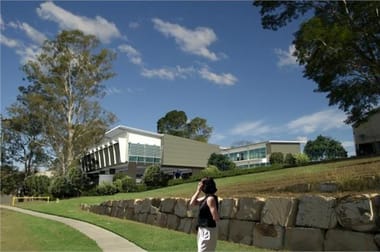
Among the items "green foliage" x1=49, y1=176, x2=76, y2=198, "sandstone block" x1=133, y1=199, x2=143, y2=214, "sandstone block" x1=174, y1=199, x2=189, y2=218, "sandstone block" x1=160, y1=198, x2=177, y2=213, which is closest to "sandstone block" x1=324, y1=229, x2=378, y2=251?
"sandstone block" x1=174, y1=199, x2=189, y2=218

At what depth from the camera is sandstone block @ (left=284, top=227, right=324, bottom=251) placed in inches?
295

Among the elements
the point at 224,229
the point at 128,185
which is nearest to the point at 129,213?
the point at 224,229

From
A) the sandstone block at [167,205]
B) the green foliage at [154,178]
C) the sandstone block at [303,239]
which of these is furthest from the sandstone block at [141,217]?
the green foliage at [154,178]

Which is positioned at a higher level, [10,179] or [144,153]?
[144,153]

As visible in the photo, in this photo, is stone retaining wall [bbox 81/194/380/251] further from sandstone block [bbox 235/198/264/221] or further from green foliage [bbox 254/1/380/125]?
green foliage [bbox 254/1/380/125]

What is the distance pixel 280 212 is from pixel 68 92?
40.1 metres

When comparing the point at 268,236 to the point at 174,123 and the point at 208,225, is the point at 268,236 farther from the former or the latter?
the point at 174,123

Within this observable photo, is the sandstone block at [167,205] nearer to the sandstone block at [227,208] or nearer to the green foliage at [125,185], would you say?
the sandstone block at [227,208]

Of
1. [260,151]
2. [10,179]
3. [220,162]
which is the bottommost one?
[10,179]

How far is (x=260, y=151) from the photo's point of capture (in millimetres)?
73625

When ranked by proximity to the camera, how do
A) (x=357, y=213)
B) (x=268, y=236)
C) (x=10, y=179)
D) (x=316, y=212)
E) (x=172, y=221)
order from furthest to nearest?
(x=10, y=179)
(x=172, y=221)
(x=268, y=236)
(x=316, y=212)
(x=357, y=213)

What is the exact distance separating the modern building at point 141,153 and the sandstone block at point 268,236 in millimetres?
46745

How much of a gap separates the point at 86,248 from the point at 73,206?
1735 centimetres

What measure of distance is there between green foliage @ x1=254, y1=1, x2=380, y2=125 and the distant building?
878 inches
